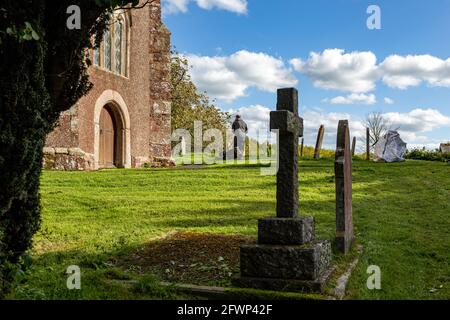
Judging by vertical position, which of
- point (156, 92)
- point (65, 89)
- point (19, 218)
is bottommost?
point (19, 218)

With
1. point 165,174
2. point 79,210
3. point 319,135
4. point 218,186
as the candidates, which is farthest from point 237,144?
point 79,210

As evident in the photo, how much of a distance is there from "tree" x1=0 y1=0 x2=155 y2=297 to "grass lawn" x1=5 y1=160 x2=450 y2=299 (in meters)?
0.63

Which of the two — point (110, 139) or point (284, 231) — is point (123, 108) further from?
point (284, 231)

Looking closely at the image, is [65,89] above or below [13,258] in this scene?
above

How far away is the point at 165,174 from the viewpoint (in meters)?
16.5

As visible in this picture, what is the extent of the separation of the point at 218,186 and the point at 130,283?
8691mm

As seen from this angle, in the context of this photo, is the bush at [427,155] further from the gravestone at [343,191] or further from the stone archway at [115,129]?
the gravestone at [343,191]

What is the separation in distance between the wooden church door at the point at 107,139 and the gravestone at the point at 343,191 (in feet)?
46.8

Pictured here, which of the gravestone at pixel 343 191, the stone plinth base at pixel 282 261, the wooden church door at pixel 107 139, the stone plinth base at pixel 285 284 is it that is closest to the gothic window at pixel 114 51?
the wooden church door at pixel 107 139

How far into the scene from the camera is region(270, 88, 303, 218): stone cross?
5660mm

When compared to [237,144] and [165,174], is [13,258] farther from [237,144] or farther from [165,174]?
[237,144]

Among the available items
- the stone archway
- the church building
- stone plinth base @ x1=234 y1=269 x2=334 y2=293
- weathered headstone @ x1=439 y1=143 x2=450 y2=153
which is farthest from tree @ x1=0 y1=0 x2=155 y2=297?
weathered headstone @ x1=439 y1=143 x2=450 y2=153

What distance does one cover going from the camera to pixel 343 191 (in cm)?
753

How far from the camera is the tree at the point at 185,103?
115 ft
